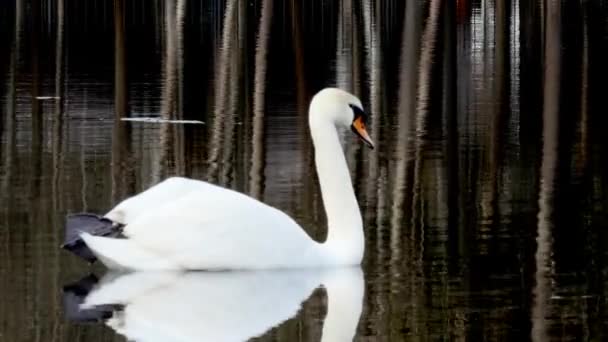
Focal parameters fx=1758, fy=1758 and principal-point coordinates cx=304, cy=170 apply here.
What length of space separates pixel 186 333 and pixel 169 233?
1.62 meters

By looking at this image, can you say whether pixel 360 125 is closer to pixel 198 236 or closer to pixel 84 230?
pixel 198 236

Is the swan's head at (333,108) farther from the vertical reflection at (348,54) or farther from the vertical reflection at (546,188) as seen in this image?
the vertical reflection at (348,54)

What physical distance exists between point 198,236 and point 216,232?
116 millimetres

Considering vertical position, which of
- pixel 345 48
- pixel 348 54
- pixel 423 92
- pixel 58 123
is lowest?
pixel 58 123

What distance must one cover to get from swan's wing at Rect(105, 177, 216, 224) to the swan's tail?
70 millimetres

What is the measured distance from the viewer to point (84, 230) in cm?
1072

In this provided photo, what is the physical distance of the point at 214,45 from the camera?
31.8 m

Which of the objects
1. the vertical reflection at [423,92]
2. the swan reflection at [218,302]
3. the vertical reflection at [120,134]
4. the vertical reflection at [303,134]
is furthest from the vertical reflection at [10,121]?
the vertical reflection at [423,92]

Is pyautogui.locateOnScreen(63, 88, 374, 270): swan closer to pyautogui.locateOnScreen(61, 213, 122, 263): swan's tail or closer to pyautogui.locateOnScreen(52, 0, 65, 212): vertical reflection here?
pyautogui.locateOnScreen(61, 213, 122, 263): swan's tail

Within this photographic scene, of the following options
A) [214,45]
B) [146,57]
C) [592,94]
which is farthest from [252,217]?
[214,45]

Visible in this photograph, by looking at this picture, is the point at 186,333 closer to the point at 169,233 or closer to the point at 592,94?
the point at 169,233

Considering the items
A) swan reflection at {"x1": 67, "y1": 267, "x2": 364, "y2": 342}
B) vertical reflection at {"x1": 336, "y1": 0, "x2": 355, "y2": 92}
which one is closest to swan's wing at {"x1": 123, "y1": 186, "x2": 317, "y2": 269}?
swan reflection at {"x1": 67, "y1": 267, "x2": 364, "y2": 342}

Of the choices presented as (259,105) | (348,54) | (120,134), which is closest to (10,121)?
(120,134)

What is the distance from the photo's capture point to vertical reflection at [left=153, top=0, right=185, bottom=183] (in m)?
15.3
